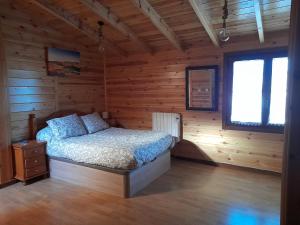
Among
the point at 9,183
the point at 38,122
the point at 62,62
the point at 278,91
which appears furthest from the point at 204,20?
the point at 9,183

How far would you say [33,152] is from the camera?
3.34m

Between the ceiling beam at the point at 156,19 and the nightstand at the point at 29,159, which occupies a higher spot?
the ceiling beam at the point at 156,19

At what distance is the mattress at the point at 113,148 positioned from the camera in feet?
9.46

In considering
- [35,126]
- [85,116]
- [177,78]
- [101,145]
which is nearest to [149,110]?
[177,78]

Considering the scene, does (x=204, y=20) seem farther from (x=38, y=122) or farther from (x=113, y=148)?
(x=38, y=122)

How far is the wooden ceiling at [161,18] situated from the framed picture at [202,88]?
456 mm

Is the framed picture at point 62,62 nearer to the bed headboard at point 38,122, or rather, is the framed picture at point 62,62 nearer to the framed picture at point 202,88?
the bed headboard at point 38,122

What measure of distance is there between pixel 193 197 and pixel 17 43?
336 centimetres

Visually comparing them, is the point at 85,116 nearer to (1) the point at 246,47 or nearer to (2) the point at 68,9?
(2) the point at 68,9

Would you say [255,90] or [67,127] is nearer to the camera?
[255,90]

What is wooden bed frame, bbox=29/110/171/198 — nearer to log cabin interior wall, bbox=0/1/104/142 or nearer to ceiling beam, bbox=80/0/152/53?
log cabin interior wall, bbox=0/1/104/142

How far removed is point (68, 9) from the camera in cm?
342

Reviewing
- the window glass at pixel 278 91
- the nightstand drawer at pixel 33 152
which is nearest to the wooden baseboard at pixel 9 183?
the nightstand drawer at pixel 33 152

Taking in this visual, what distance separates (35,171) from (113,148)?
133 centimetres
